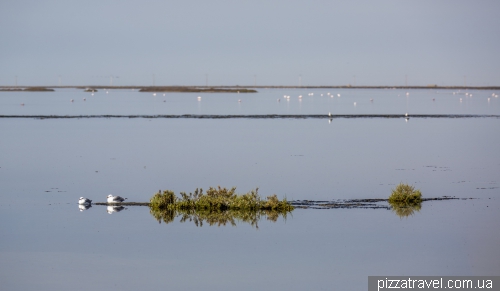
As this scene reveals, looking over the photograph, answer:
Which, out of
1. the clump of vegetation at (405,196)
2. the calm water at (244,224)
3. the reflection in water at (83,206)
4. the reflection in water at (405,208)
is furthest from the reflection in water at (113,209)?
the clump of vegetation at (405,196)

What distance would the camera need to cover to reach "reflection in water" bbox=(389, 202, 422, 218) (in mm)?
18078

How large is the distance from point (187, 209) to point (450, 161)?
15.0 m

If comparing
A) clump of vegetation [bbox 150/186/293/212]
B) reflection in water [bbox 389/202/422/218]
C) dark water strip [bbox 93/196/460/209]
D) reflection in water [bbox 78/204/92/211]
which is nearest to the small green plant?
clump of vegetation [bbox 150/186/293/212]

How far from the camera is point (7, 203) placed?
19.8 meters

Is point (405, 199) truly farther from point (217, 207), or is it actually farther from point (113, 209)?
point (113, 209)

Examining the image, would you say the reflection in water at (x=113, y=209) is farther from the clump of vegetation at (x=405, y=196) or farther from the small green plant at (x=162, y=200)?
the clump of vegetation at (x=405, y=196)

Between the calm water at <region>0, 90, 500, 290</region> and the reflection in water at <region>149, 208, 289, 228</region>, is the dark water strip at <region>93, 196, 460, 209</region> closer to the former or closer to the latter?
the calm water at <region>0, 90, 500, 290</region>

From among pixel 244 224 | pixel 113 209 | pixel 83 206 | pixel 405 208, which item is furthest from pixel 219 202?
pixel 405 208

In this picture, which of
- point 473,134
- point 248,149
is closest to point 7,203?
point 248,149

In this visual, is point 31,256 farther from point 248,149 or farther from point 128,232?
point 248,149

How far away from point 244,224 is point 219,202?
1.53 m

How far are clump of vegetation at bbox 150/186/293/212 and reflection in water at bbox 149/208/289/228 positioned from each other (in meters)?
0.14

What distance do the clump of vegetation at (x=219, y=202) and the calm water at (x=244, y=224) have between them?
49 centimetres

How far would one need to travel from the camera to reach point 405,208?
18688mm
